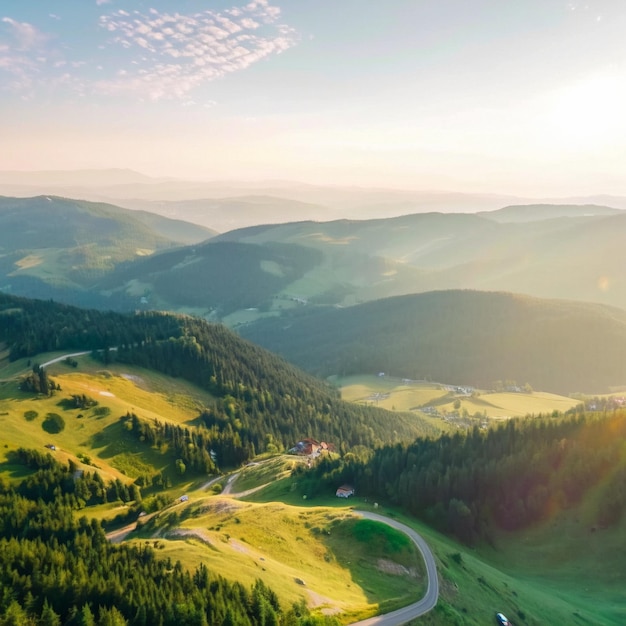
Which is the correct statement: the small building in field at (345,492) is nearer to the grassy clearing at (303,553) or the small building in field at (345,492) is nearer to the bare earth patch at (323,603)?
the grassy clearing at (303,553)

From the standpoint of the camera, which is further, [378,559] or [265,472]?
[265,472]

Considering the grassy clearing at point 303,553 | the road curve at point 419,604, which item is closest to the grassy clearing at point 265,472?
the grassy clearing at point 303,553

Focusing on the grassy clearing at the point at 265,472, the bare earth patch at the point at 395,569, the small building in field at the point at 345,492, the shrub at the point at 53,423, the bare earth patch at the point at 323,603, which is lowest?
the grassy clearing at the point at 265,472

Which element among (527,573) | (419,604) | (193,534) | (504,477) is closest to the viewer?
(419,604)

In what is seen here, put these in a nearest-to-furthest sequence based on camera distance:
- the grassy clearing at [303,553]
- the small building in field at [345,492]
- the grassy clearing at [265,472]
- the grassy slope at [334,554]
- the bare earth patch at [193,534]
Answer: the grassy clearing at [303,553] → the grassy slope at [334,554] → the bare earth patch at [193,534] → the small building in field at [345,492] → the grassy clearing at [265,472]

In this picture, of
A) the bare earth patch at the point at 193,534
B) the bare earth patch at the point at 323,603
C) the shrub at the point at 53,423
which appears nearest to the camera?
the bare earth patch at the point at 323,603

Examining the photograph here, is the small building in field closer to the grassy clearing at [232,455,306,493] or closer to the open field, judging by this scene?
the grassy clearing at [232,455,306,493]

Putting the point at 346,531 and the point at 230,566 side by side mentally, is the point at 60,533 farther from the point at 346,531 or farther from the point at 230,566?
the point at 346,531

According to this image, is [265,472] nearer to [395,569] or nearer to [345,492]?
[345,492]

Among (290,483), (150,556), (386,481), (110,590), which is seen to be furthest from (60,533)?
(386,481)

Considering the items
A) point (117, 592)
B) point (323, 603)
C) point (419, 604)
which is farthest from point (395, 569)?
point (117, 592)

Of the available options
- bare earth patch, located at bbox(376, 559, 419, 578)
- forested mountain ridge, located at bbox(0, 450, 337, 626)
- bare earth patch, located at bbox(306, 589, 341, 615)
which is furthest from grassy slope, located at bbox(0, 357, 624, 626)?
forested mountain ridge, located at bbox(0, 450, 337, 626)
